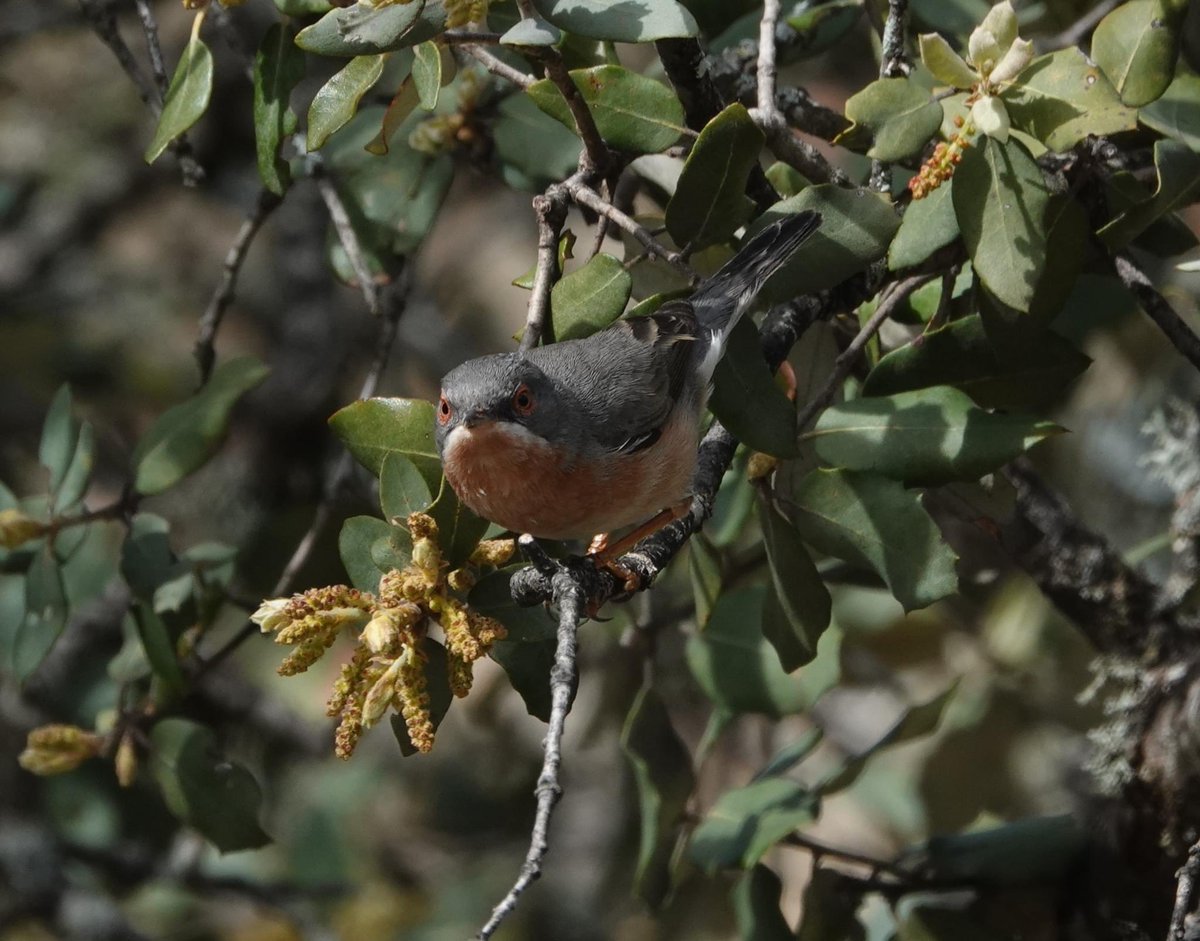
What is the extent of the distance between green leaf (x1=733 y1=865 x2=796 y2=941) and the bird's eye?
1163mm

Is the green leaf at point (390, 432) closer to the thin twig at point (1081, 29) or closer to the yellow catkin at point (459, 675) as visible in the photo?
the yellow catkin at point (459, 675)

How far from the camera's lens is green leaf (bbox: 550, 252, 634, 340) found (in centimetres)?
234

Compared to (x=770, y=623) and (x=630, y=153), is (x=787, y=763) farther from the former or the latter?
(x=630, y=153)

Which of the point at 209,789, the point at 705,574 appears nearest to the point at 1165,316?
the point at 705,574

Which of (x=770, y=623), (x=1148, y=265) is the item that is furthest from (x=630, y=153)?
(x=1148, y=265)

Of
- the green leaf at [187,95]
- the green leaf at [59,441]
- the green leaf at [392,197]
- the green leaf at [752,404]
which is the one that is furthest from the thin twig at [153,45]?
the green leaf at [752,404]

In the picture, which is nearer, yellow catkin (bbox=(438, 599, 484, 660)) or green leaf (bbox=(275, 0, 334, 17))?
yellow catkin (bbox=(438, 599, 484, 660))

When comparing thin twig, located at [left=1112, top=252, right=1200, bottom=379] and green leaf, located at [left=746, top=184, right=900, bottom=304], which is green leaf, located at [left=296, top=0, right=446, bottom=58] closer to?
green leaf, located at [left=746, top=184, right=900, bottom=304]

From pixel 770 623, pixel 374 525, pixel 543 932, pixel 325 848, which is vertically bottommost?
pixel 543 932

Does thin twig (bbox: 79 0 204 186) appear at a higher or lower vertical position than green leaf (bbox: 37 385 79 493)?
higher

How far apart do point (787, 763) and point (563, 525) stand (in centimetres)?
103

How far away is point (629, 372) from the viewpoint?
3.10 m

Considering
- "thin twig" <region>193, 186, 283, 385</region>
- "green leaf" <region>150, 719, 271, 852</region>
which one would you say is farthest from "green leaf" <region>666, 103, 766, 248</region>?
"green leaf" <region>150, 719, 271, 852</region>

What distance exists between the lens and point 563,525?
8.60 ft
